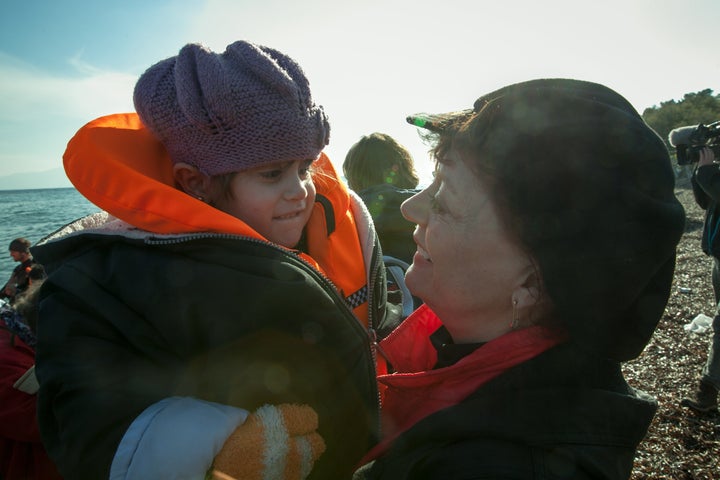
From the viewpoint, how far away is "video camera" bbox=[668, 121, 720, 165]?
5.91 m

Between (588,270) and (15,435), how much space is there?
3114mm

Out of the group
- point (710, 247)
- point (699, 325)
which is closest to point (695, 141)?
point (710, 247)

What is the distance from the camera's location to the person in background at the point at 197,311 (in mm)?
1386

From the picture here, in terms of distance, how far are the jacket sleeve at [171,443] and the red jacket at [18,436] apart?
185 cm

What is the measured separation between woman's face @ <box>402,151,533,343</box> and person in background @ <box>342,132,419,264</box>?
189 cm

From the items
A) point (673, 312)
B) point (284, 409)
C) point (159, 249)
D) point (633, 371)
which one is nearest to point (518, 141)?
point (284, 409)

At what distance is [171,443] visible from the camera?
128cm

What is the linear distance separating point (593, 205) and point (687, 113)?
1899 inches

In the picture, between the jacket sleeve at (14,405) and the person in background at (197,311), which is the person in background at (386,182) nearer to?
the person in background at (197,311)

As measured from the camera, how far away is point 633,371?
699 centimetres

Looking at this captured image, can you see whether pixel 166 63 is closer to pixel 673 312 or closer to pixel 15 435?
pixel 15 435

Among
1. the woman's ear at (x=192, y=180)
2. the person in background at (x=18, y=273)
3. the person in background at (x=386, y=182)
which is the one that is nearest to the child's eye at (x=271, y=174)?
the woman's ear at (x=192, y=180)

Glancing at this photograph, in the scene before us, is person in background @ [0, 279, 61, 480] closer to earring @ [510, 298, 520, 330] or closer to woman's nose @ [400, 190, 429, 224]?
woman's nose @ [400, 190, 429, 224]

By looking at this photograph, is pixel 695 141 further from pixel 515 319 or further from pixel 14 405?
pixel 14 405
